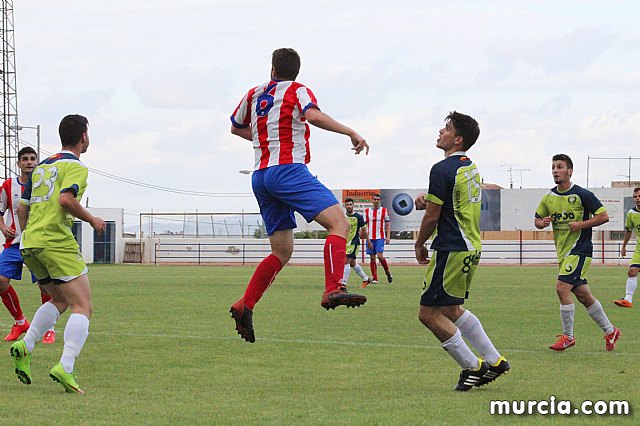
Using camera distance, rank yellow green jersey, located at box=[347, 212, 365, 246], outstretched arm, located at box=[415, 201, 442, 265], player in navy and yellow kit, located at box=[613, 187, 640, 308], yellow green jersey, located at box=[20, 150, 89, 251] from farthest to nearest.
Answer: yellow green jersey, located at box=[347, 212, 365, 246]
player in navy and yellow kit, located at box=[613, 187, 640, 308]
yellow green jersey, located at box=[20, 150, 89, 251]
outstretched arm, located at box=[415, 201, 442, 265]

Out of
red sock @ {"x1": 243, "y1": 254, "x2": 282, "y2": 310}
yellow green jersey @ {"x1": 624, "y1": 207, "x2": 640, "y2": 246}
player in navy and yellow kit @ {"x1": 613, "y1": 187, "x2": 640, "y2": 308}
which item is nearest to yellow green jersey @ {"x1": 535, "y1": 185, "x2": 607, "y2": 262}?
red sock @ {"x1": 243, "y1": 254, "x2": 282, "y2": 310}

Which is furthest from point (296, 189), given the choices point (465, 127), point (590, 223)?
point (590, 223)

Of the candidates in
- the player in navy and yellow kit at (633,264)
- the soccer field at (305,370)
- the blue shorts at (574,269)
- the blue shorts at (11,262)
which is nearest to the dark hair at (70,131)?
the soccer field at (305,370)

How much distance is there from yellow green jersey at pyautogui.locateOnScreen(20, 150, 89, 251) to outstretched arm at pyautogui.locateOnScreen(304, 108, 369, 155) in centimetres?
212

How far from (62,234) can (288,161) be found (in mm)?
2140

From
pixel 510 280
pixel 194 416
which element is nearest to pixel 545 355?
pixel 194 416

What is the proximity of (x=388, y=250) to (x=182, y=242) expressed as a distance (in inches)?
448

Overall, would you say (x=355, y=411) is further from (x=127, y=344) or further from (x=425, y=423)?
(x=127, y=344)

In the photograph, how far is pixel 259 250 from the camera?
53469mm

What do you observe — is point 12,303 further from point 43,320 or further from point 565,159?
point 565,159

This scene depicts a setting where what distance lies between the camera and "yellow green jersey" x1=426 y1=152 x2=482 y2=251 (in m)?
8.37

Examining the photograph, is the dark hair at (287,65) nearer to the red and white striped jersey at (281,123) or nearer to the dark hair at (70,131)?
the red and white striped jersey at (281,123)

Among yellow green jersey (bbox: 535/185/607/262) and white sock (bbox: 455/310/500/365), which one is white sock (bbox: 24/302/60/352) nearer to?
white sock (bbox: 455/310/500/365)

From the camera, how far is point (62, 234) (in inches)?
338
